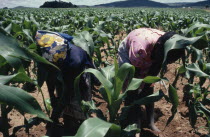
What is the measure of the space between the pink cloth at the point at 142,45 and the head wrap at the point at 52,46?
612 mm

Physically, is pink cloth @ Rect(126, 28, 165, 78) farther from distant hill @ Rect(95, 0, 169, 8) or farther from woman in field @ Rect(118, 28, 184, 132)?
distant hill @ Rect(95, 0, 169, 8)

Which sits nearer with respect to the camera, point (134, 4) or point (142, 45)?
point (142, 45)

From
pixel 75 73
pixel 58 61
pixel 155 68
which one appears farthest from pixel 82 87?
pixel 155 68

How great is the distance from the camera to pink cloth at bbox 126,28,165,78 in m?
1.73

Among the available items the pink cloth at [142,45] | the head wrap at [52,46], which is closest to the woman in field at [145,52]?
the pink cloth at [142,45]

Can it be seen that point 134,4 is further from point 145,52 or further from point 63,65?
point 63,65

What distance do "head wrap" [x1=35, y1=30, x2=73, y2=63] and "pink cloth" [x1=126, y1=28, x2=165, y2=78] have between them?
2.01ft

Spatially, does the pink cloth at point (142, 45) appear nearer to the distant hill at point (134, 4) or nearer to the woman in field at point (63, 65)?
the woman in field at point (63, 65)

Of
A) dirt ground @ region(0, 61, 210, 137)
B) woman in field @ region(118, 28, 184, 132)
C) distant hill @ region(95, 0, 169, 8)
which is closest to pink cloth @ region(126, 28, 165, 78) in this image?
woman in field @ region(118, 28, 184, 132)

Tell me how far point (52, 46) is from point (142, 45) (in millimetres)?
774

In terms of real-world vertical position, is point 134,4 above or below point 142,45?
above

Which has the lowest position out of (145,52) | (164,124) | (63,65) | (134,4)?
(164,124)

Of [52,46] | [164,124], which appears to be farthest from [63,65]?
[164,124]

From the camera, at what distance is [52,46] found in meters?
1.58
